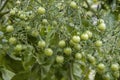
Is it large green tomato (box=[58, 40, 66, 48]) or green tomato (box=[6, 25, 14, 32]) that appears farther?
green tomato (box=[6, 25, 14, 32])

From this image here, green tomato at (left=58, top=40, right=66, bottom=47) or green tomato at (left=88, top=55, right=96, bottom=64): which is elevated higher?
green tomato at (left=58, top=40, right=66, bottom=47)

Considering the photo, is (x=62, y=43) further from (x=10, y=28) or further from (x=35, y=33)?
(x=10, y=28)

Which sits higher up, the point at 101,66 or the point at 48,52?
the point at 48,52

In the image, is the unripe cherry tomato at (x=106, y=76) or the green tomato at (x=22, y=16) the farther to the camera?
the unripe cherry tomato at (x=106, y=76)

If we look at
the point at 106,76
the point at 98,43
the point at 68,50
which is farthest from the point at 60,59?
the point at 106,76

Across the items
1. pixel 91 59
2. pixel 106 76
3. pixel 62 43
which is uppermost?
pixel 62 43

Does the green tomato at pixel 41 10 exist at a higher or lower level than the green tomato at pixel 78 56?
higher

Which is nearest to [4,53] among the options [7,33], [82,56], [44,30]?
[7,33]

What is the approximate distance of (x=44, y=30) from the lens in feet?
5.91

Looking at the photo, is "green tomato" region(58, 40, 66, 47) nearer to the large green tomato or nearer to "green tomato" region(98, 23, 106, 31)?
the large green tomato

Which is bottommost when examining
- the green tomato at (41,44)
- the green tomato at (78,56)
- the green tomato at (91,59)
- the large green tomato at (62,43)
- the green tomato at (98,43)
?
the green tomato at (91,59)

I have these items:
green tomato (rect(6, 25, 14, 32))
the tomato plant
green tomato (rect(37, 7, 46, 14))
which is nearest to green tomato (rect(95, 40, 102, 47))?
the tomato plant

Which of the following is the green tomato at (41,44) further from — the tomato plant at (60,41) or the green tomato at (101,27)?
the green tomato at (101,27)

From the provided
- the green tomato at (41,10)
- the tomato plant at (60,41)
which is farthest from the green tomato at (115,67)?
the green tomato at (41,10)
